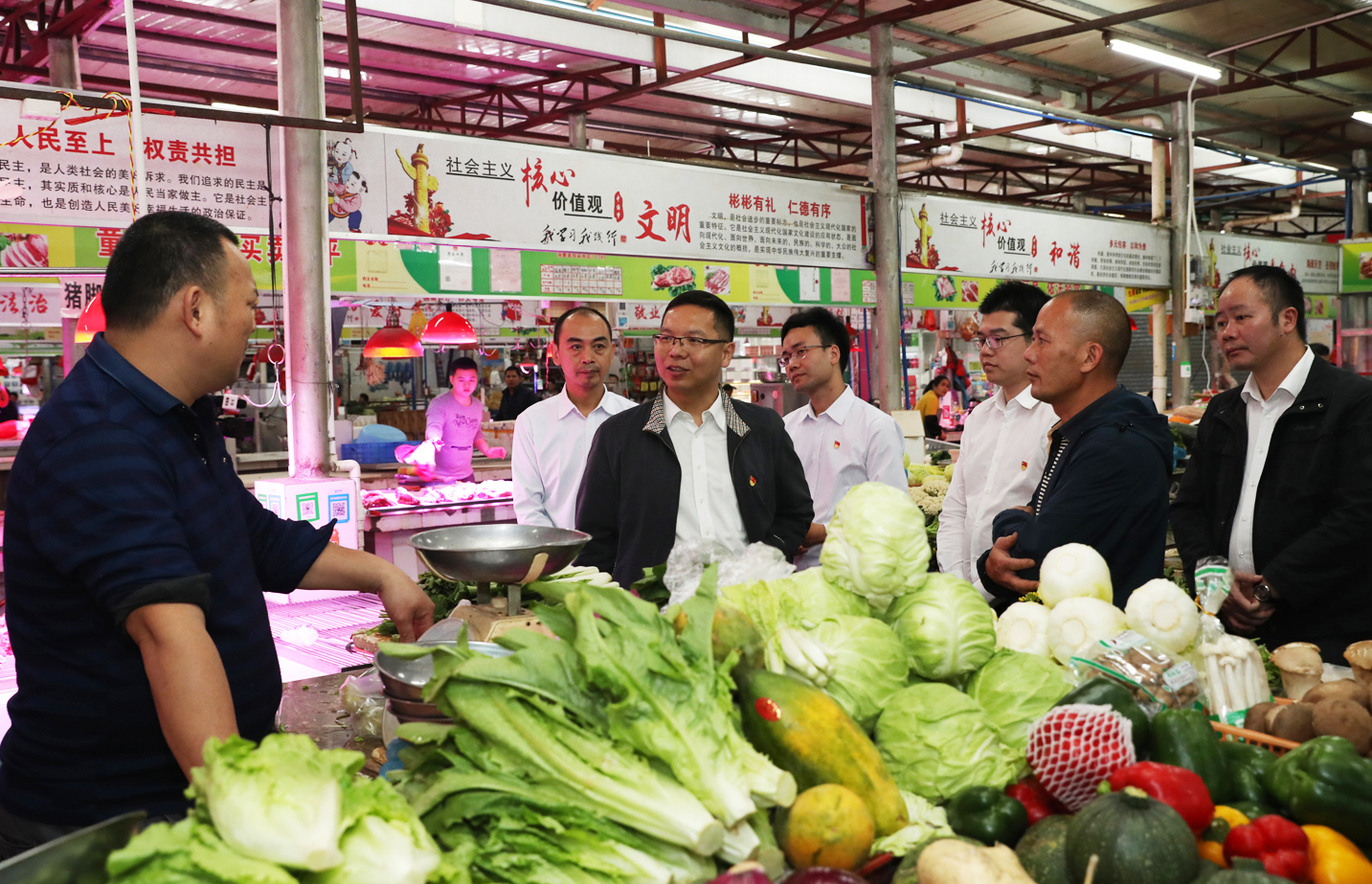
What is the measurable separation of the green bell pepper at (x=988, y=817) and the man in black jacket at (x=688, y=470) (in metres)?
1.89

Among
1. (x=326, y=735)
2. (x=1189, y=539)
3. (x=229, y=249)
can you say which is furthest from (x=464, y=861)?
(x=1189, y=539)

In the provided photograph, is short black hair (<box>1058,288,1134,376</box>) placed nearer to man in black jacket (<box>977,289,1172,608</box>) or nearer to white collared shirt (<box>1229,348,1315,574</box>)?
man in black jacket (<box>977,289,1172,608</box>)

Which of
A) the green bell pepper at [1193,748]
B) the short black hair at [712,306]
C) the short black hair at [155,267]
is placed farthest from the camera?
the short black hair at [712,306]

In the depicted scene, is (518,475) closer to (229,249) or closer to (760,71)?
(229,249)

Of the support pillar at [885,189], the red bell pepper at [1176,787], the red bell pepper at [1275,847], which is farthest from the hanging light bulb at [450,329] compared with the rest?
the red bell pepper at [1275,847]

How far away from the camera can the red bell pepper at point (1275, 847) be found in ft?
Result: 4.58

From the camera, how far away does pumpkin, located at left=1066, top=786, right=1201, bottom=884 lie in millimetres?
1284

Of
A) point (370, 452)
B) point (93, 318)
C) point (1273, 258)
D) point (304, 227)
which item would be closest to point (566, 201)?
point (304, 227)

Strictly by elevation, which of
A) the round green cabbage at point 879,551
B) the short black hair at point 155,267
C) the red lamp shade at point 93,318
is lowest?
the round green cabbage at point 879,551

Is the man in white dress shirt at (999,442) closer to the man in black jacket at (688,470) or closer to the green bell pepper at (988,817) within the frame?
the man in black jacket at (688,470)

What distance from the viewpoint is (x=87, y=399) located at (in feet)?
5.89

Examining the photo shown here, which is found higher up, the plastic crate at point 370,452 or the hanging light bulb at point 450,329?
the hanging light bulb at point 450,329

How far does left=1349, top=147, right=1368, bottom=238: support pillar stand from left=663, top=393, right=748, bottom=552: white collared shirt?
15059 mm

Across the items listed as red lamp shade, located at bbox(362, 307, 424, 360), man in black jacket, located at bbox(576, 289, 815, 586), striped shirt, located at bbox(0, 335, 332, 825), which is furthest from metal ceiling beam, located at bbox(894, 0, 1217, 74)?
striped shirt, located at bbox(0, 335, 332, 825)
